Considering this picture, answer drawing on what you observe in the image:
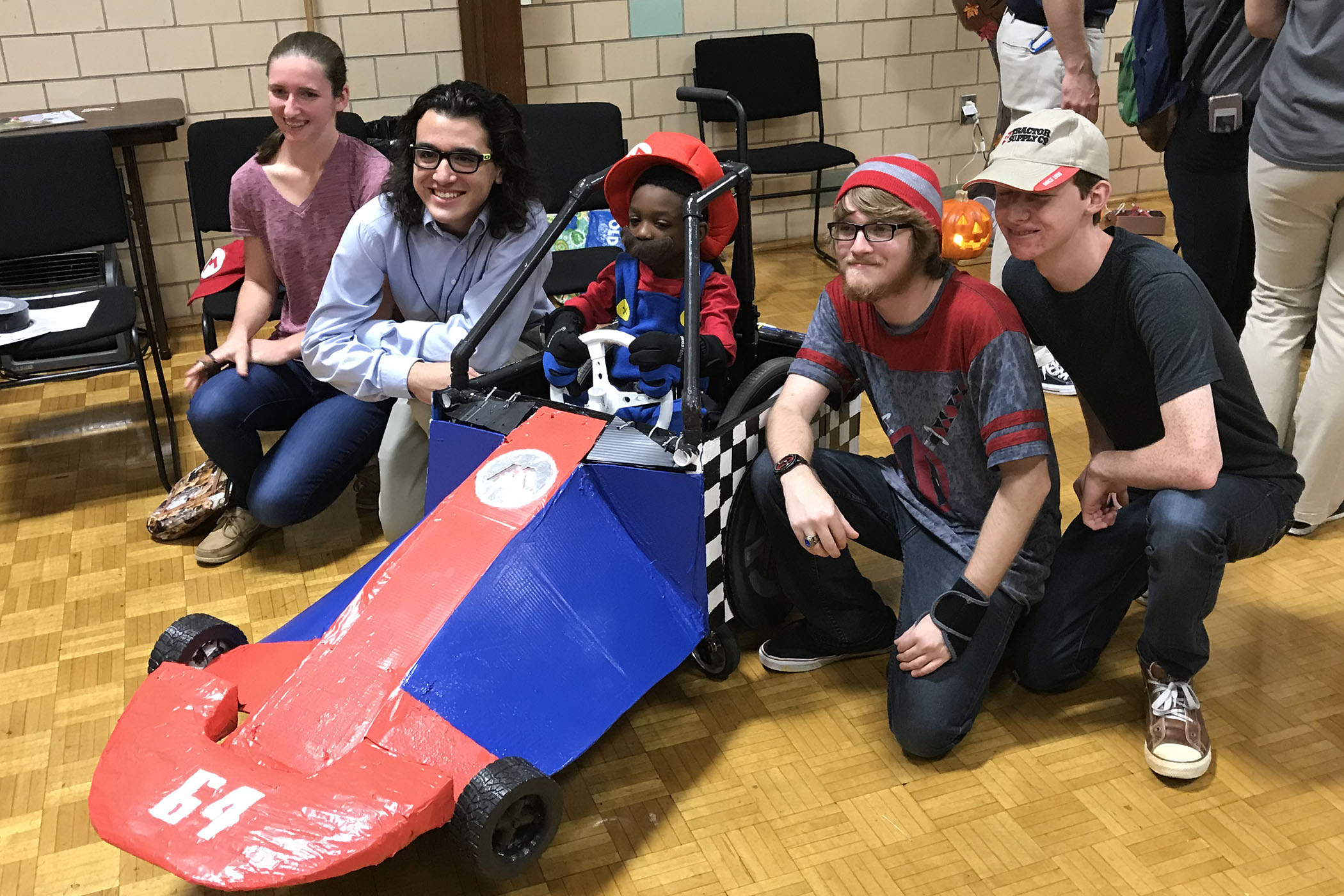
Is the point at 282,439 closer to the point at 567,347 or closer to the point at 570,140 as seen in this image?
the point at 567,347

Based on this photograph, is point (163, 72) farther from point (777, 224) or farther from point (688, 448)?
point (688, 448)

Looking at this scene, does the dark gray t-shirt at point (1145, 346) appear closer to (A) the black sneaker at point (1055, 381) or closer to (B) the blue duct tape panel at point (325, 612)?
(B) the blue duct tape panel at point (325, 612)

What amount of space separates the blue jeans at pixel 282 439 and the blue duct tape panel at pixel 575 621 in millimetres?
1043

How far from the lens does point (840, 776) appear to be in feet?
7.22

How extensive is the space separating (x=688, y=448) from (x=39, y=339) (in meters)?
2.08

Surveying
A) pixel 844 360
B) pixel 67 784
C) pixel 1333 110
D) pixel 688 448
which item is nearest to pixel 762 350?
pixel 844 360

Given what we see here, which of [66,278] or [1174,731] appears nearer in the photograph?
[1174,731]

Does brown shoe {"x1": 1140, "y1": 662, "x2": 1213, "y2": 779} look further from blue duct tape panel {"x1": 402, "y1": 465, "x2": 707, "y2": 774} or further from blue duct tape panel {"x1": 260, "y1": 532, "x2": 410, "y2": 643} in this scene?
blue duct tape panel {"x1": 260, "y1": 532, "x2": 410, "y2": 643}

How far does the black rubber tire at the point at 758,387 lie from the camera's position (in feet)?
8.04

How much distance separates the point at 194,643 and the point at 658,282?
118 cm

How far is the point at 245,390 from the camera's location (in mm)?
3029

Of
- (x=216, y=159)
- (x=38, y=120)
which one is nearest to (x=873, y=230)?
(x=216, y=159)

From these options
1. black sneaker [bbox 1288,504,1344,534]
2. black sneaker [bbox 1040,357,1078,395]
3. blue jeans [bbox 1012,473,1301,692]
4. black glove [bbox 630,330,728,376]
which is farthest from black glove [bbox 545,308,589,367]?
black sneaker [bbox 1040,357,1078,395]

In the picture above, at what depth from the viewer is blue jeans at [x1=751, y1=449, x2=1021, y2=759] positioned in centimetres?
219
